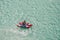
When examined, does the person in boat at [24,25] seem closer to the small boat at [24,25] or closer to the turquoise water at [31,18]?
the small boat at [24,25]

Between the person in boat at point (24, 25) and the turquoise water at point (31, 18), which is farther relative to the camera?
the person in boat at point (24, 25)

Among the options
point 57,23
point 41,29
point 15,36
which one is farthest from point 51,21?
point 15,36

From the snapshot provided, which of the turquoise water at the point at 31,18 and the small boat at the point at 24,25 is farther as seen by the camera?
the small boat at the point at 24,25

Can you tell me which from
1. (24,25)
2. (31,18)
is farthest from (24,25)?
(31,18)

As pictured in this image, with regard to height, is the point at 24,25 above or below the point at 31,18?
below

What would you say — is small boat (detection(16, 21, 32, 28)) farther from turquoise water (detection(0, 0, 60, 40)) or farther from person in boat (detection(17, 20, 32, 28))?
turquoise water (detection(0, 0, 60, 40))

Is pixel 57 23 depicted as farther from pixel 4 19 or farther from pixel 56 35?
pixel 4 19

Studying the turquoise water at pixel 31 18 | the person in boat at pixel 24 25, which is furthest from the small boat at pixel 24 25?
the turquoise water at pixel 31 18

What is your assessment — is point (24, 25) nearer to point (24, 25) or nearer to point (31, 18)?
point (24, 25)
